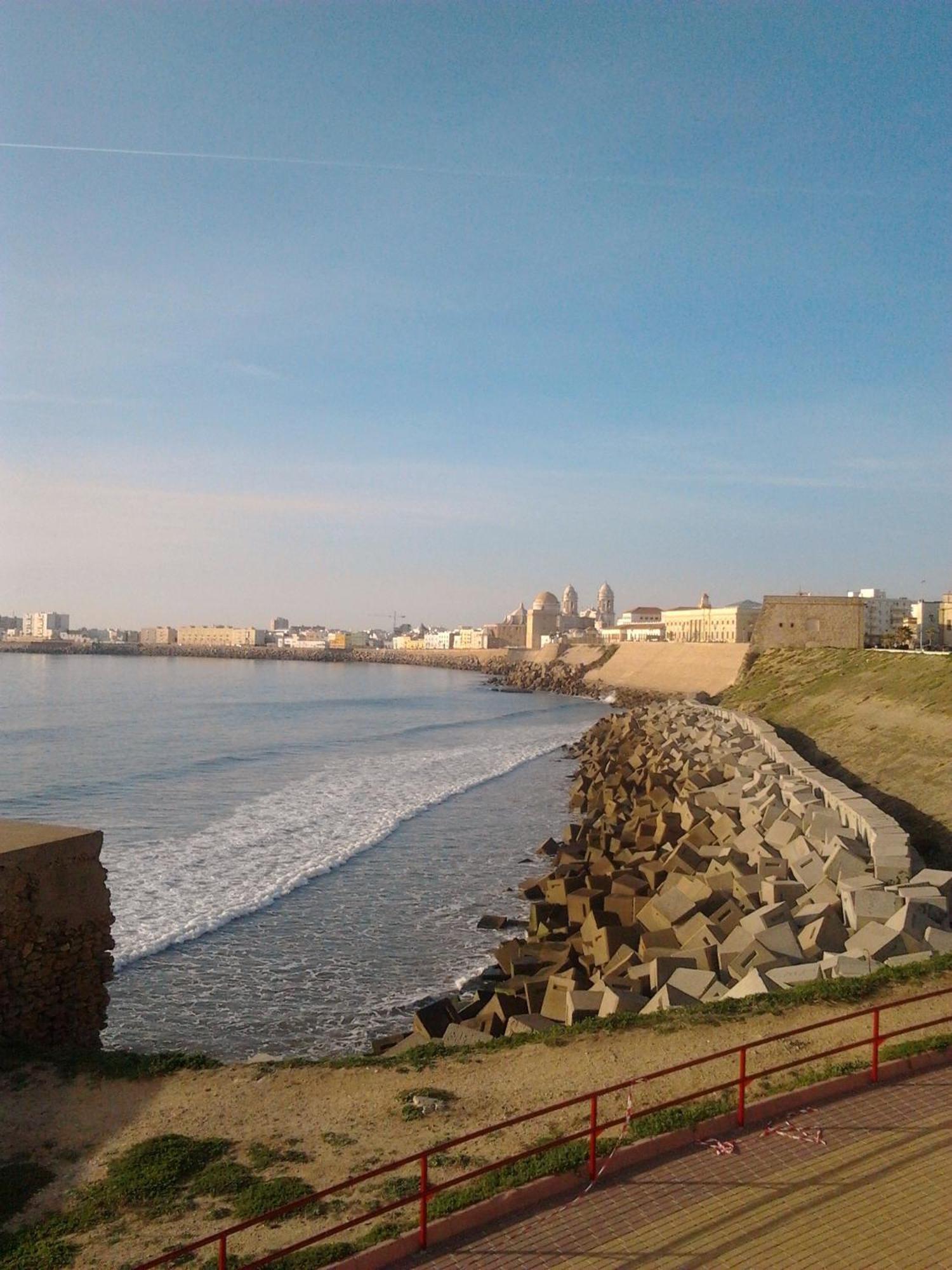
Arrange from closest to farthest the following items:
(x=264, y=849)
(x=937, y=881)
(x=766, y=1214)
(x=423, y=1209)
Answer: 1. (x=423, y=1209)
2. (x=766, y=1214)
3. (x=937, y=881)
4. (x=264, y=849)

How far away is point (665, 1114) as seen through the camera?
5.28m

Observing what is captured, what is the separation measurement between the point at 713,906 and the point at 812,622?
3882cm

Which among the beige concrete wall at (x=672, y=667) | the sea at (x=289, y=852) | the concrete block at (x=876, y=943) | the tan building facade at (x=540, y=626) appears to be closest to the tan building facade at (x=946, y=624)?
the beige concrete wall at (x=672, y=667)

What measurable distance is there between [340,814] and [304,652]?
15244cm

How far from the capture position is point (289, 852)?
17.6 m

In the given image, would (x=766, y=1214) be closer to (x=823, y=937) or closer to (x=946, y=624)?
(x=823, y=937)

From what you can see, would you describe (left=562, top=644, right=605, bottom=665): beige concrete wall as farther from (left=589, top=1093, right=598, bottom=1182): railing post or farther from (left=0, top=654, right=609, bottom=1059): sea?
(left=589, top=1093, right=598, bottom=1182): railing post

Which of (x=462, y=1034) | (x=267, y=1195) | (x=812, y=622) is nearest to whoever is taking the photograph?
(x=267, y=1195)

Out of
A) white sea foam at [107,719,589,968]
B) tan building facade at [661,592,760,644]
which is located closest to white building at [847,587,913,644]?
tan building facade at [661,592,760,644]

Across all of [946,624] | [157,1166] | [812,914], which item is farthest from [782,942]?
[946,624]

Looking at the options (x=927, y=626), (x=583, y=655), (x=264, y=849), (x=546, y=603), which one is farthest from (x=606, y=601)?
(x=264, y=849)

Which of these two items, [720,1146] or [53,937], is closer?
[720,1146]

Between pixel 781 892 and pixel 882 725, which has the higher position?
pixel 882 725

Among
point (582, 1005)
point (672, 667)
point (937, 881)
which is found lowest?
point (582, 1005)
